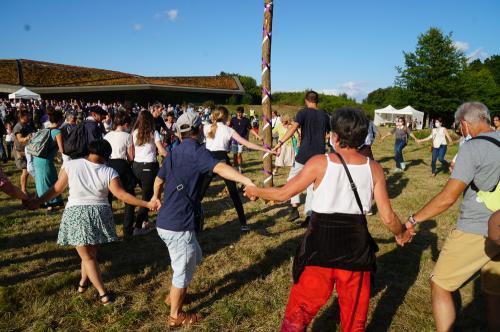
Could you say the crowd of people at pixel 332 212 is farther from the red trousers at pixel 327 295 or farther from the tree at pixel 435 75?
the tree at pixel 435 75

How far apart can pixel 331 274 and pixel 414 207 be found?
644 cm

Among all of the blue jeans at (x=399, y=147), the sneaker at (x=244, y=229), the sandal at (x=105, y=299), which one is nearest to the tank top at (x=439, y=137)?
the blue jeans at (x=399, y=147)

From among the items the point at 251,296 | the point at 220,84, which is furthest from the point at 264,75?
the point at 220,84

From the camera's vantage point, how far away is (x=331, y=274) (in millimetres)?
2492

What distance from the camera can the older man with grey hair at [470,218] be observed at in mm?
2719

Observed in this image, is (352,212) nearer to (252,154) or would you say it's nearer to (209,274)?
(209,274)

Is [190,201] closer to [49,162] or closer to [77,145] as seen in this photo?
[77,145]

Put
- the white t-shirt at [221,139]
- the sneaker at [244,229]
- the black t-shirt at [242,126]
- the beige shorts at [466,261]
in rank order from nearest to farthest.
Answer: the beige shorts at [466,261] → the sneaker at [244,229] → the white t-shirt at [221,139] → the black t-shirt at [242,126]

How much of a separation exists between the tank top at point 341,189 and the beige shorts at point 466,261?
100cm

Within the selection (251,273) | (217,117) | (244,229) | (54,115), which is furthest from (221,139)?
(54,115)

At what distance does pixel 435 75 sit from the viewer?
169ft

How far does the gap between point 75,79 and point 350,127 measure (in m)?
43.4

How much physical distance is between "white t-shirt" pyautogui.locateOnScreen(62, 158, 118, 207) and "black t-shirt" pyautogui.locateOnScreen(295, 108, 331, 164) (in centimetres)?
332

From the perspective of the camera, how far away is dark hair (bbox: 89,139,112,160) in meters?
3.58
